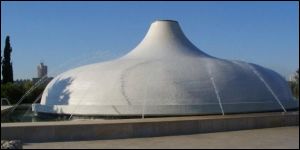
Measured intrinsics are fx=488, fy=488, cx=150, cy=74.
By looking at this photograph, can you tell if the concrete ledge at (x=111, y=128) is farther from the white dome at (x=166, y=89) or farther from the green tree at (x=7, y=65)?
the green tree at (x=7, y=65)

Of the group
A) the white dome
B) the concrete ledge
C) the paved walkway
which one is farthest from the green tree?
the paved walkway

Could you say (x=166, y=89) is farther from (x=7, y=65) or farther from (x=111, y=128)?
(x=7, y=65)

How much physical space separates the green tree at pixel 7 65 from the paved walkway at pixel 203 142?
2527cm

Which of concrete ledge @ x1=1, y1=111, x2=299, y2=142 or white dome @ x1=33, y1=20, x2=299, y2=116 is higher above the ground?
white dome @ x1=33, y1=20, x2=299, y2=116

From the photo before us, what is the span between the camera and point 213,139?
1227 cm

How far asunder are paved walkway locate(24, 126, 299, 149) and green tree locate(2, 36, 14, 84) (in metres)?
25.3

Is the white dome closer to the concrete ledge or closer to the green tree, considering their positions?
the concrete ledge

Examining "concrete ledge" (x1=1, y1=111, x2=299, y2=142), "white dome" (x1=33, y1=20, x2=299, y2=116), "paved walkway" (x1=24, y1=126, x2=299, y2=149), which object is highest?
"white dome" (x1=33, y1=20, x2=299, y2=116)

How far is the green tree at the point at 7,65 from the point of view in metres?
35.6

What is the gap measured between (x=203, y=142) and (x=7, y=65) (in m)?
26.8

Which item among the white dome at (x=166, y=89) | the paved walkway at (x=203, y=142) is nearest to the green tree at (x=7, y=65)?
the white dome at (x=166, y=89)

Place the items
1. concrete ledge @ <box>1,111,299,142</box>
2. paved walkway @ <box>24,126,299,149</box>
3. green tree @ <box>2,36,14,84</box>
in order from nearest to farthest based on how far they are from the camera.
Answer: paved walkway @ <box>24,126,299,149</box>, concrete ledge @ <box>1,111,299,142</box>, green tree @ <box>2,36,14,84</box>

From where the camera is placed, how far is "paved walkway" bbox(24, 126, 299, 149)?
11125 mm

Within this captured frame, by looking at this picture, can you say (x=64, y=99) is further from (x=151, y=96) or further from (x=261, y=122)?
(x=261, y=122)
